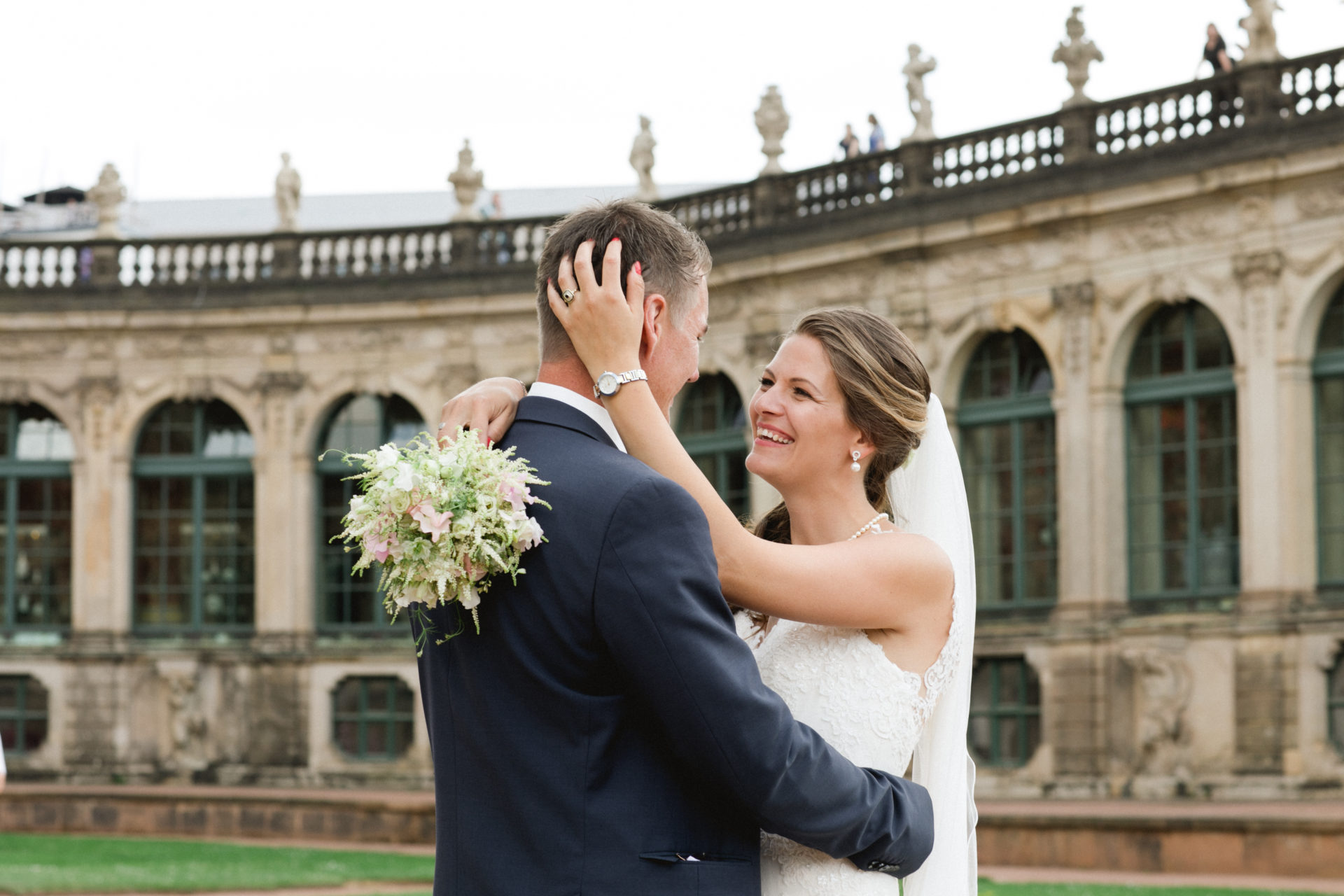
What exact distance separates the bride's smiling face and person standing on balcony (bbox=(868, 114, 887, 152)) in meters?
22.2

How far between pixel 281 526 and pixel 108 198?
655cm

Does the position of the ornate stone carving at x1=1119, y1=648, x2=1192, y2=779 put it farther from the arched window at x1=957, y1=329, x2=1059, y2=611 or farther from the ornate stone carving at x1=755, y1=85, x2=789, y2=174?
the ornate stone carving at x1=755, y1=85, x2=789, y2=174

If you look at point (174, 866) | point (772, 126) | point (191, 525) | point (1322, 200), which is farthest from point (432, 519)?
point (191, 525)

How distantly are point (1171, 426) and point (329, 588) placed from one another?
13851 mm

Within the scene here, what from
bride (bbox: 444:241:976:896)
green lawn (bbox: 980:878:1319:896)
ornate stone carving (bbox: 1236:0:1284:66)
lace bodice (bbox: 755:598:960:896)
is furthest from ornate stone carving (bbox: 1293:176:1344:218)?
lace bodice (bbox: 755:598:960:896)

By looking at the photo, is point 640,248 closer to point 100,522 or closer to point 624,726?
point 624,726

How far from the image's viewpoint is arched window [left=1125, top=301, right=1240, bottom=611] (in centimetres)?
2008

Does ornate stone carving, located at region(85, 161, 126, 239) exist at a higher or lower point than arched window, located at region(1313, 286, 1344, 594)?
higher

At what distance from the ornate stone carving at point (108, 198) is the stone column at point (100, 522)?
8.66ft

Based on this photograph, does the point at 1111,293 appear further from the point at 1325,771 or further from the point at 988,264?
the point at 1325,771

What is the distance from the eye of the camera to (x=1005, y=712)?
21.5 meters

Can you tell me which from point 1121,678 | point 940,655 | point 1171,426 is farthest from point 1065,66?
point 940,655

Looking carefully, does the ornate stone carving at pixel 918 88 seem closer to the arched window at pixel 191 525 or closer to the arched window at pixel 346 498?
the arched window at pixel 346 498

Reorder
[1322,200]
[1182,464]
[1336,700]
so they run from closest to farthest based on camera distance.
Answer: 1. [1336,700]
2. [1322,200]
3. [1182,464]
